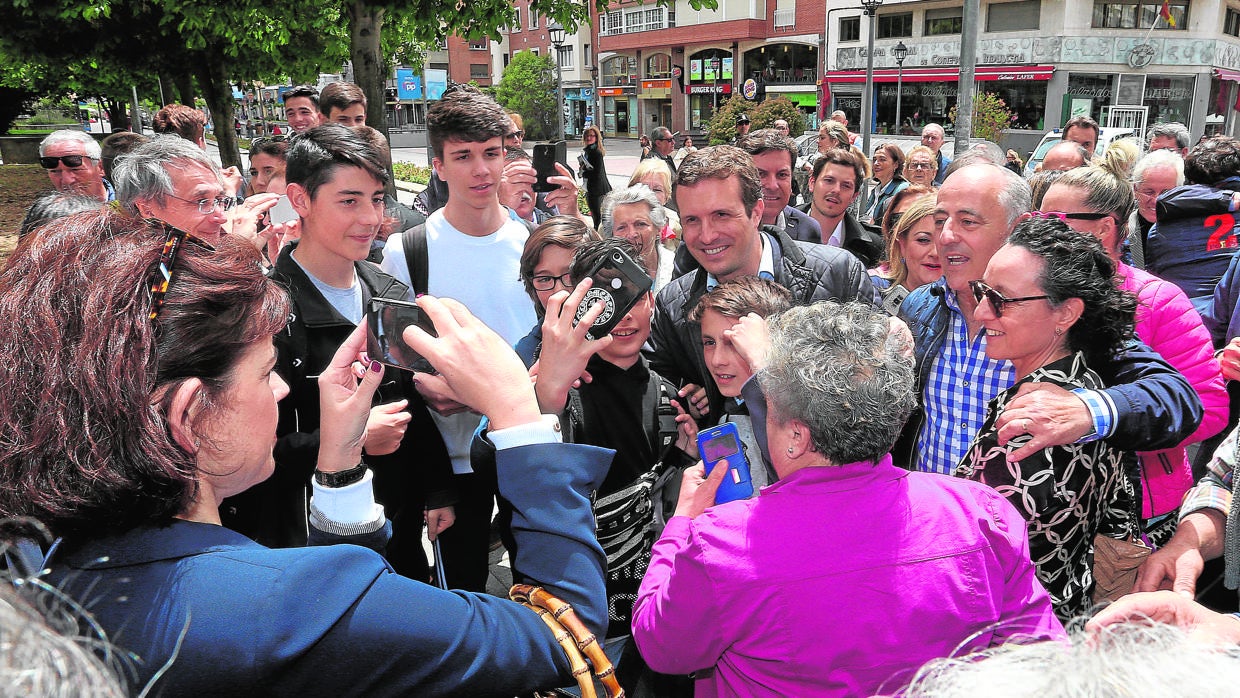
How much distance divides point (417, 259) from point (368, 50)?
5.81 m

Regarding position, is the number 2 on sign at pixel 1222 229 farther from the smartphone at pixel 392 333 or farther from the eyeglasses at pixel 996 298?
the smartphone at pixel 392 333

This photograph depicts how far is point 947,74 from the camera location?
34.2 meters

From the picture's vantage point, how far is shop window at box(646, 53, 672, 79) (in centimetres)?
4819

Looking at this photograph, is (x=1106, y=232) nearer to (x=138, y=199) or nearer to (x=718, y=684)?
(x=718, y=684)

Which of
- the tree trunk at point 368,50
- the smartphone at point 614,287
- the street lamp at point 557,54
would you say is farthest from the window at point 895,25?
the smartphone at point 614,287

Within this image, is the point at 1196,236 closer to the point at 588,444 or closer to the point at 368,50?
the point at 588,444

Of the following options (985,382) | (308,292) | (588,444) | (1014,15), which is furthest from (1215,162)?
(1014,15)

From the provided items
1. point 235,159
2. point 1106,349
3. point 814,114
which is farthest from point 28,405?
point 814,114

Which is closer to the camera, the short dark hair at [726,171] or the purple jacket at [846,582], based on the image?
the purple jacket at [846,582]

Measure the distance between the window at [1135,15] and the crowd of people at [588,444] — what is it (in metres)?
34.5

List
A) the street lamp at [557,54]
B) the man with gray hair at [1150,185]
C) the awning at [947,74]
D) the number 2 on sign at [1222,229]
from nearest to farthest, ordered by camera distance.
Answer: the number 2 on sign at [1222,229] → the man with gray hair at [1150,185] → the street lamp at [557,54] → the awning at [947,74]

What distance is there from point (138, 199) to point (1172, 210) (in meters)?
5.61

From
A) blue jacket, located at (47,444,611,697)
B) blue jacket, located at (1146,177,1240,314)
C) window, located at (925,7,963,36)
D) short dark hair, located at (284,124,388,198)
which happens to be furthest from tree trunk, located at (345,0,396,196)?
window, located at (925,7,963,36)

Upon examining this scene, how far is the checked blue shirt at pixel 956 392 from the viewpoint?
2447 millimetres
